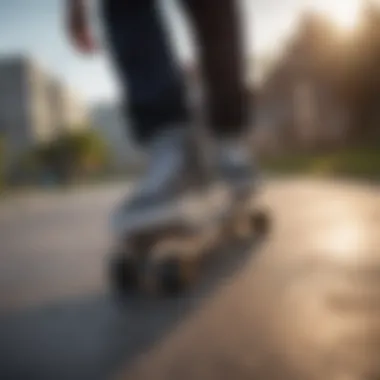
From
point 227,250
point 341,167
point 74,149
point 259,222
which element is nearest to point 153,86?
point 74,149

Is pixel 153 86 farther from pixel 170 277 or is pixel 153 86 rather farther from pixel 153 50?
pixel 170 277

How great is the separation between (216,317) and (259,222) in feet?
2.18

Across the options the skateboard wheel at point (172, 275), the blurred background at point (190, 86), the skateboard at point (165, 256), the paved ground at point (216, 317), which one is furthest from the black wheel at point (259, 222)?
the skateboard wheel at point (172, 275)

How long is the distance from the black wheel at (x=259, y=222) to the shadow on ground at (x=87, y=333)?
0.46 metres

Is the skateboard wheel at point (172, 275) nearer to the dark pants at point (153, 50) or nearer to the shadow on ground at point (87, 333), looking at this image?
the shadow on ground at point (87, 333)

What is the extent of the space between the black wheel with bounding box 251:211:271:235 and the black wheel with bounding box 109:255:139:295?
533 millimetres

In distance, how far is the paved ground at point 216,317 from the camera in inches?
23.1

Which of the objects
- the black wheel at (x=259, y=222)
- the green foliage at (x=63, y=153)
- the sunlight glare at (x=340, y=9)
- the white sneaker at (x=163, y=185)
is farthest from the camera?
the black wheel at (x=259, y=222)

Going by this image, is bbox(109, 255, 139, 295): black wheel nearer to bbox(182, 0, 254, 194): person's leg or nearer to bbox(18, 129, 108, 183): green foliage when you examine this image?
bbox(18, 129, 108, 183): green foliage

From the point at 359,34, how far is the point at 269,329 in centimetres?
52

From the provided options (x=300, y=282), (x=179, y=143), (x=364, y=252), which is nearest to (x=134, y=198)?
(x=179, y=143)

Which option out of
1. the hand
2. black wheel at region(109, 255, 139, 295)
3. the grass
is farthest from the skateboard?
the grass

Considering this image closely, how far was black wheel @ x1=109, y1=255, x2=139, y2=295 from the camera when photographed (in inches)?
35.6

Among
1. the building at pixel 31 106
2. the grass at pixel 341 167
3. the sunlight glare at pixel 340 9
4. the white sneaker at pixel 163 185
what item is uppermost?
the sunlight glare at pixel 340 9
